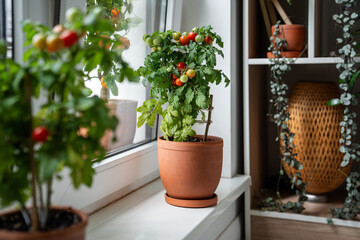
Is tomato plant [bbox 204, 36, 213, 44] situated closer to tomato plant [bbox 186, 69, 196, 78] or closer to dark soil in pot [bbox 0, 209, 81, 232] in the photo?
tomato plant [bbox 186, 69, 196, 78]

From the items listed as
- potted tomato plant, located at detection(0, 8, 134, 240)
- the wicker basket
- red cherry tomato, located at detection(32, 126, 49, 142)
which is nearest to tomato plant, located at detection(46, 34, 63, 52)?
potted tomato plant, located at detection(0, 8, 134, 240)

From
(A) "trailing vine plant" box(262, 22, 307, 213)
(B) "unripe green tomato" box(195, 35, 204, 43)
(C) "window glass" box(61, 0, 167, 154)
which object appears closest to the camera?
(B) "unripe green tomato" box(195, 35, 204, 43)

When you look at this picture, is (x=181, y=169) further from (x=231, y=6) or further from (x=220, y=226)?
(x=231, y=6)

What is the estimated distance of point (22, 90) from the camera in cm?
64

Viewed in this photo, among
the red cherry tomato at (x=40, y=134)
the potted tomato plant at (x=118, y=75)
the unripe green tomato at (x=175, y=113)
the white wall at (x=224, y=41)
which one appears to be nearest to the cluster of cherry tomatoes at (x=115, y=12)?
the potted tomato plant at (x=118, y=75)

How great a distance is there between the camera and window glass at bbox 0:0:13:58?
88cm

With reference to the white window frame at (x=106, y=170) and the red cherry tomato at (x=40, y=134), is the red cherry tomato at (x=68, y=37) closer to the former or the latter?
the red cherry tomato at (x=40, y=134)

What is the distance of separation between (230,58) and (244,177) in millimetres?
479

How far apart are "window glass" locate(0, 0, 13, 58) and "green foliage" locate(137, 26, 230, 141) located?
16.9 inches

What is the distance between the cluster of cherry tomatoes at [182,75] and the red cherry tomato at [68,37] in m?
0.62

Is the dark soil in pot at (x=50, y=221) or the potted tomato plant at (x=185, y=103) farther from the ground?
the potted tomato plant at (x=185, y=103)

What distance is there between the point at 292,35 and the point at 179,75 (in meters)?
0.55

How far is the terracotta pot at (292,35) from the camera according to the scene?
156 cm

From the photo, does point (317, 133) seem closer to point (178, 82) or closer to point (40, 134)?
point (178, 82)
